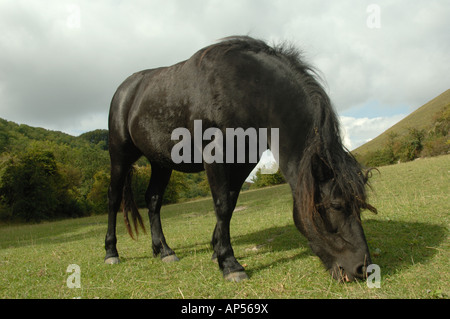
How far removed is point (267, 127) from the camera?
3.65 metres

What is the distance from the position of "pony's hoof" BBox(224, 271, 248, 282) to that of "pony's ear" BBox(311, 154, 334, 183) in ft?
4.72

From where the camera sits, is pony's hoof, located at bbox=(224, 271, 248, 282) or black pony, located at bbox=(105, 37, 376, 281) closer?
black pony, located at bbox=(105, 37, 376, 281)

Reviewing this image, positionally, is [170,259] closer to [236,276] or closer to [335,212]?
[236,276]

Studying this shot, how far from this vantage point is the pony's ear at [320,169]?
3.15 meters

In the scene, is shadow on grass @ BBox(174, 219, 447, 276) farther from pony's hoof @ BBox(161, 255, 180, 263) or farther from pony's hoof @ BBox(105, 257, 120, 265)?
pony's hoof @ BBox(105, 257, 120, 265)

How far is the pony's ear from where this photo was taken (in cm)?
315

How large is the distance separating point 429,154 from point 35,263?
4530cm


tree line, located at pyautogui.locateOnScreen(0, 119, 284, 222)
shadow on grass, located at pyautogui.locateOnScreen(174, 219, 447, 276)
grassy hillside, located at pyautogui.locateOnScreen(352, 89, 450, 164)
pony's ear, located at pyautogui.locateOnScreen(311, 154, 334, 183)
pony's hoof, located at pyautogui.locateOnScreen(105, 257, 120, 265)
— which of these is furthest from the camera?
grassy hillside, located at pyautogui.locateOnScreen(352, 89, 450, 164)

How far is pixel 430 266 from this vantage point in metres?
3.36

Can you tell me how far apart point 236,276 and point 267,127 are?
1834mm

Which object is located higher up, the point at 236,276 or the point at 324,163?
the point at 324,163
